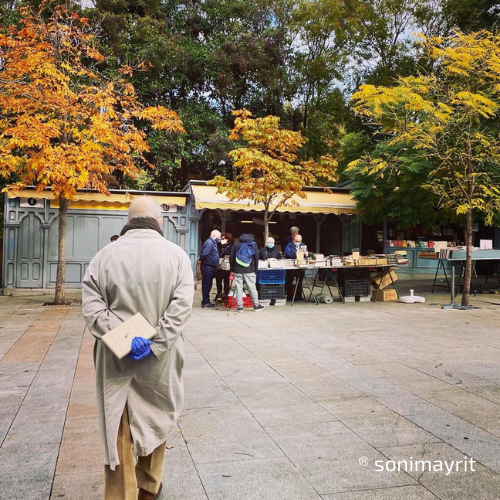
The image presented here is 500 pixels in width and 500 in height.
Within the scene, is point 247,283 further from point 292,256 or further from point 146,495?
point 146,495

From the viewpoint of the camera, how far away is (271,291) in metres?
11.7

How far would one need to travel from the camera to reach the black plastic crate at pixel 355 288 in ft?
40.5

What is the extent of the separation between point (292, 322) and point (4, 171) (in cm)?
654

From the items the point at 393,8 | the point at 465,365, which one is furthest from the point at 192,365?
the point at 393,8

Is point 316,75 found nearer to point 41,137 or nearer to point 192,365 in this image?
point 41,137

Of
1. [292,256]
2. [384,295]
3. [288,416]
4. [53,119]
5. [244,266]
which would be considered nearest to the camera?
[288,416]

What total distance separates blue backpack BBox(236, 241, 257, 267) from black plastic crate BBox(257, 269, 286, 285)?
1300mm

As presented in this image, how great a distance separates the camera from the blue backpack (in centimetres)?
1021

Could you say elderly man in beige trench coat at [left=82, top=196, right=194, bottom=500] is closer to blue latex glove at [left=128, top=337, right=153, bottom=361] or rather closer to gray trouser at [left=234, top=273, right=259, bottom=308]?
blue latex glove at [left=128, top=337, right=153, bottom=361]

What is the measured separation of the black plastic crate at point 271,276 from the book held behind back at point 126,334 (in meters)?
8.97

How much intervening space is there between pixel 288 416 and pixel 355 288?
857cm

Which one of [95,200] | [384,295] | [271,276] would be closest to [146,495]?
[271,276]

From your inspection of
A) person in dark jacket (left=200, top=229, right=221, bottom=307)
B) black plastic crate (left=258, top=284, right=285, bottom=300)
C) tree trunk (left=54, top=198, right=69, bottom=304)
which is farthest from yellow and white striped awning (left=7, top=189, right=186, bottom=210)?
black plastic crate (left=258, top=284, right=285, bottom=300)

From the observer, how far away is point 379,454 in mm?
3406
